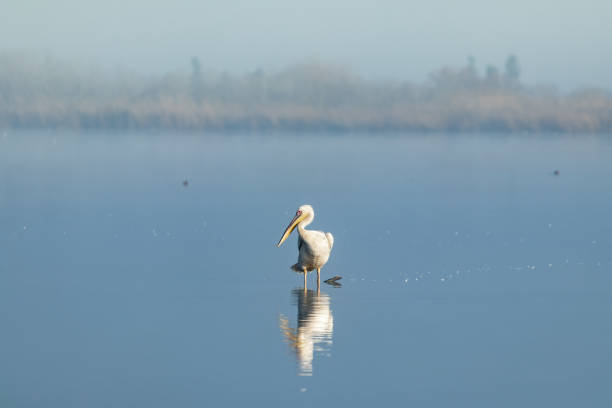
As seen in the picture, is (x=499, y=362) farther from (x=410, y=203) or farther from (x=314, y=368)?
(x=410, y=203)

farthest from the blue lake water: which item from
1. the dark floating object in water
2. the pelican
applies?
the pelican

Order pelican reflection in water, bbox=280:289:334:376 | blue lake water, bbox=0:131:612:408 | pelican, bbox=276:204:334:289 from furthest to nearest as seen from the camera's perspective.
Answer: pelican, bbox=276:204:334:289 < pelican reflection in water, bbox=280:289:334:376 < blue lake water, bbox=0:131:612:408

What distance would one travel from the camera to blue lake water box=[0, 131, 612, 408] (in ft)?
53.1

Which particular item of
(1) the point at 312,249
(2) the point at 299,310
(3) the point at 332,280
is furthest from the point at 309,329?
(3) the point at 332,280

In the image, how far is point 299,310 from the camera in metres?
21.4

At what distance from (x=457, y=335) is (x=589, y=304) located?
451cm

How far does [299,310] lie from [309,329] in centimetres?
186

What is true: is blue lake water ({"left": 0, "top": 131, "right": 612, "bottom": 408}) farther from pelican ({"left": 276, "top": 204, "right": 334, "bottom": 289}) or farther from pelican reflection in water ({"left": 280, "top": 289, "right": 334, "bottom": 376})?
pelican ({"left": 276, "top": 204, "right": 334, "bottom": 289})

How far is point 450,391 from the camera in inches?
633

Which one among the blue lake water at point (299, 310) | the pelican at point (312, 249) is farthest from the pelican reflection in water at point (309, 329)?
the pelican at point (312, 249)

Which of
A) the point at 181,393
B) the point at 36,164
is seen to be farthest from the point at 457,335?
the point at 36,164

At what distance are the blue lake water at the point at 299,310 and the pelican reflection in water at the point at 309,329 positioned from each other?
6 cm

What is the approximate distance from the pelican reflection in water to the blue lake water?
0.19ft

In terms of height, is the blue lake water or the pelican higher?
the pelican
